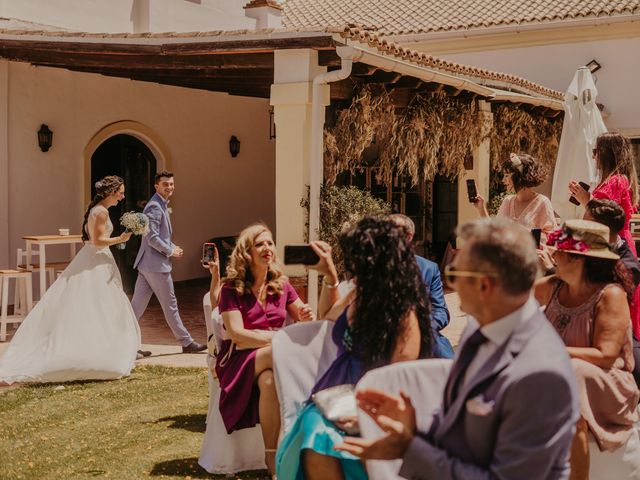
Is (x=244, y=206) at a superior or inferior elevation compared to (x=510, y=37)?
inferior

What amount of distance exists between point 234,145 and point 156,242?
6007mm

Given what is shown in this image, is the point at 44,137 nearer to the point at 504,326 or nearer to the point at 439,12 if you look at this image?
the point at 504,326

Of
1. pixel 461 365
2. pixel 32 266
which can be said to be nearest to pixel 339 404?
pixel 461 365

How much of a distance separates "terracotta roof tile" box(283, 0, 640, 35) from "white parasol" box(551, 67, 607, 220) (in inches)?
310

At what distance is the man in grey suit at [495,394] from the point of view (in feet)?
6.97

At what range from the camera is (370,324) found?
318cm

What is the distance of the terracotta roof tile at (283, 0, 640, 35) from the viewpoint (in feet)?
54.3

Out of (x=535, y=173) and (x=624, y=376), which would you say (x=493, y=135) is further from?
(x=624, y=376)

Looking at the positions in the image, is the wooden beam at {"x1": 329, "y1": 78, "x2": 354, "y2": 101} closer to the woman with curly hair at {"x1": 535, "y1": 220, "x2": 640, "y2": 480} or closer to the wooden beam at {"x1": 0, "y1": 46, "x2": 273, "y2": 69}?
the wooden beam at {"x1": 0, "y1": 46, "x2": 273, "y2": 69}

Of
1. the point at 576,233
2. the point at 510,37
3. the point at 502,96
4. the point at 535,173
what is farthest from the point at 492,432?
the point at 510,37

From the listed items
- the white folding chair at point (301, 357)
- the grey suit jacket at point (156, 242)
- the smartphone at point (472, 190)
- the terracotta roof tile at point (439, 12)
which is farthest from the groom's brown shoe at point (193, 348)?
the terracotta roof tile at point (439, 12)

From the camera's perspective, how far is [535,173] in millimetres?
6035

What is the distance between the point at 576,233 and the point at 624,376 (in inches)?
27.0

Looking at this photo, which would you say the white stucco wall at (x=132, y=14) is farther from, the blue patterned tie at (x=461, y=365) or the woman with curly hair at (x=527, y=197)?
the blue patterned tie at (x=461, y=365)
